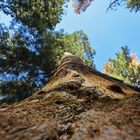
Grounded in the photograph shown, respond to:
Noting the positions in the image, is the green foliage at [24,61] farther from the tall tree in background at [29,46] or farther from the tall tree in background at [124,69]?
the tall tree in background at [124,69]

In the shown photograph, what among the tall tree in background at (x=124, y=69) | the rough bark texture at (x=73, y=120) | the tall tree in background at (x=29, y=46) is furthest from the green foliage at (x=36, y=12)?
the rough bark texture at (x=73, y=120)

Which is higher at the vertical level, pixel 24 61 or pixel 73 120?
pixel 24 61

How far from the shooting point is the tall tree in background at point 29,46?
15.2 m

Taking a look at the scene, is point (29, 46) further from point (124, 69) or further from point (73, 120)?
point (73, 120)

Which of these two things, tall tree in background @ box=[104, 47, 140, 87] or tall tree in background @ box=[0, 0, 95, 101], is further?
tall tree in background @ box=[104, 47, 140, 87]

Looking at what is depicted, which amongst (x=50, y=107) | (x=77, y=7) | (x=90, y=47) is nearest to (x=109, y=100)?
(x=50, y=107)

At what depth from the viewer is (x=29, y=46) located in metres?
16.2

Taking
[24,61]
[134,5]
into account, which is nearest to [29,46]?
[24,61]

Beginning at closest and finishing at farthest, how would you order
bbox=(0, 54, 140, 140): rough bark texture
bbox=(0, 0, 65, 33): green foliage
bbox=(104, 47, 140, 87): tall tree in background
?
bbox=(0, 54, 140, 140): rough bark texture → bbox=(0, 0, 65, 33): green foliage → bbox=(104, 47, 140, 87): tall tree in background

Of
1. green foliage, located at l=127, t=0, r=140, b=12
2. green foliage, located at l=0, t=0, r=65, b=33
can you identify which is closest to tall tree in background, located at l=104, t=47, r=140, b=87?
green foliage, located at l=127, t=0, r=140, b=12

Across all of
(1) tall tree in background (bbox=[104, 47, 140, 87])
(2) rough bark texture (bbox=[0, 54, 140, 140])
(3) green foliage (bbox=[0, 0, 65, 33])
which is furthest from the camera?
(1) tall tree in background (bbox=[104, 47, 140, 87])

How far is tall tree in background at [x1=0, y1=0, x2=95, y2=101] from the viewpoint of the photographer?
1516 cm

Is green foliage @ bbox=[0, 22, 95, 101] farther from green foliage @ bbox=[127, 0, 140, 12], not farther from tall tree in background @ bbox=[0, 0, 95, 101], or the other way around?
green foliage @ bbox=[127, 0, 140, 12]

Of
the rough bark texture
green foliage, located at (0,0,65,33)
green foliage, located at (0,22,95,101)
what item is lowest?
the rough bark texture
